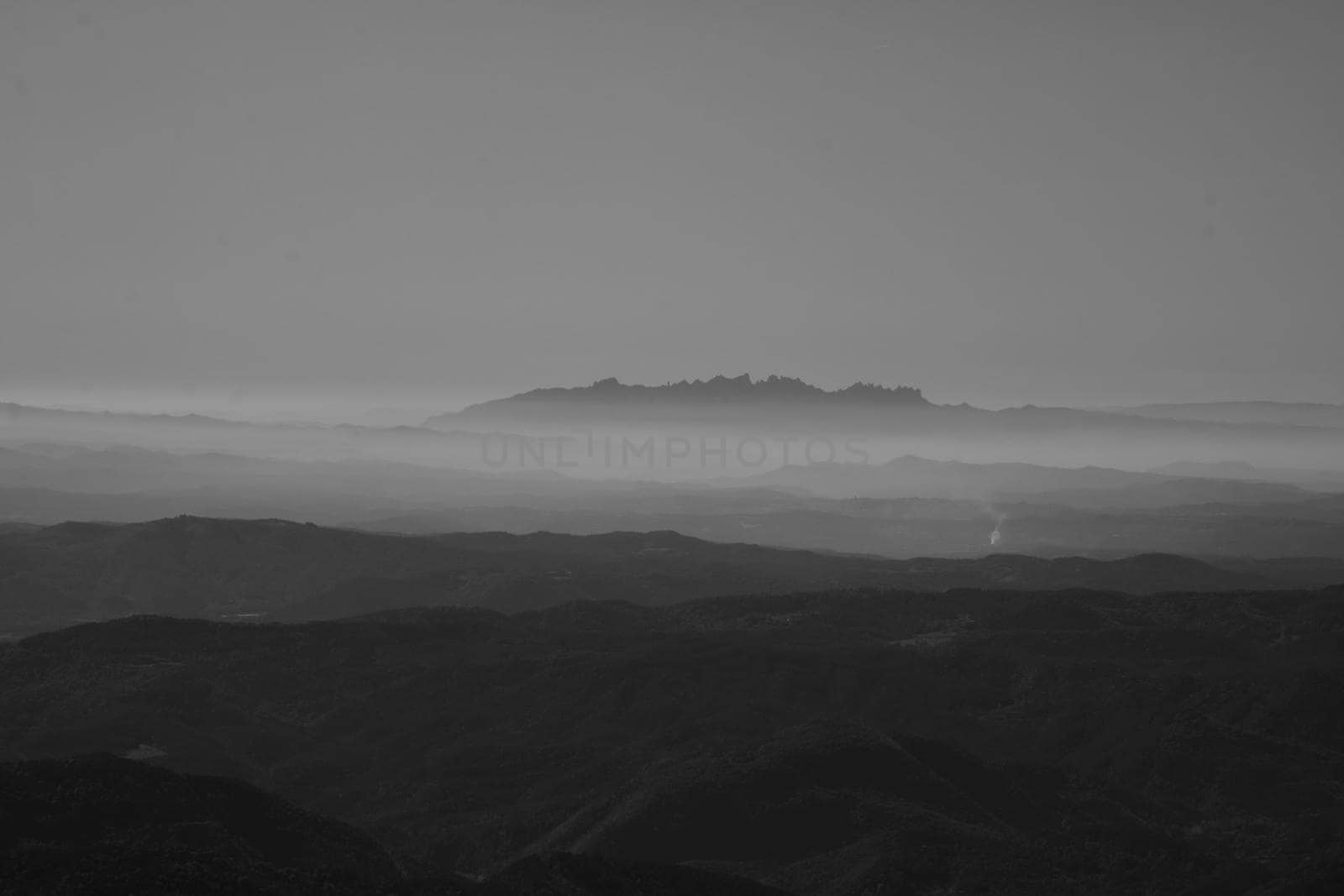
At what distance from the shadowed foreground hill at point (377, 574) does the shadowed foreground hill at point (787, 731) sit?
82.6ft

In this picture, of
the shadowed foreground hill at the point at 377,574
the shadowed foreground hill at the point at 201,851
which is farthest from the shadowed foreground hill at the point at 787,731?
the shadowed foreground hill at the point at 377,574

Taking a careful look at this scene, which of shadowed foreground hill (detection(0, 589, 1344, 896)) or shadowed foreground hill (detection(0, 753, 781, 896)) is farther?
shadowed foreground hill (detection(0, 589, 1344, 896))

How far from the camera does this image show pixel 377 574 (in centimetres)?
11875

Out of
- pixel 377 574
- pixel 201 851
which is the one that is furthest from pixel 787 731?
pixel 377 574

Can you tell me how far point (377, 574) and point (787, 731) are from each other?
239 ft

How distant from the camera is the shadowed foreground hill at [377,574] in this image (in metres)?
108

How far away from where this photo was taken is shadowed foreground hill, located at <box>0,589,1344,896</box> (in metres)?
44.2

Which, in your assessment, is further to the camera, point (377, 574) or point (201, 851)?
point (377, 574)

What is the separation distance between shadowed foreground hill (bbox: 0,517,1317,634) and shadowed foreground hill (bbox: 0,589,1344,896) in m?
25.2

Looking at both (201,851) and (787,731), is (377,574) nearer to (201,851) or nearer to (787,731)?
(787,731)

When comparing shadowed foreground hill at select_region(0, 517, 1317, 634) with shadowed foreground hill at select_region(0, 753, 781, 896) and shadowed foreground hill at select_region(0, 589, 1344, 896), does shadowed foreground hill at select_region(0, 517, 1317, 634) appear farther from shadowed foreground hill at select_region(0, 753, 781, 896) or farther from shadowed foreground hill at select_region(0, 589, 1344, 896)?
shadowed foreground hill at select_region(0, 753, 781, 896)

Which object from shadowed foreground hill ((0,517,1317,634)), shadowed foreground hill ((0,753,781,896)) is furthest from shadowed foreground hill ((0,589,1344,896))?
shadowed foreground hill ((0,517,1317,634))

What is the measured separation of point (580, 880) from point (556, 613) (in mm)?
52122

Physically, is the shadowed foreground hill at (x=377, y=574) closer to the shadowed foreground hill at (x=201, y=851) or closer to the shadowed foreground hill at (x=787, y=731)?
the shadowed foreground hill at (x=787, y=731)
